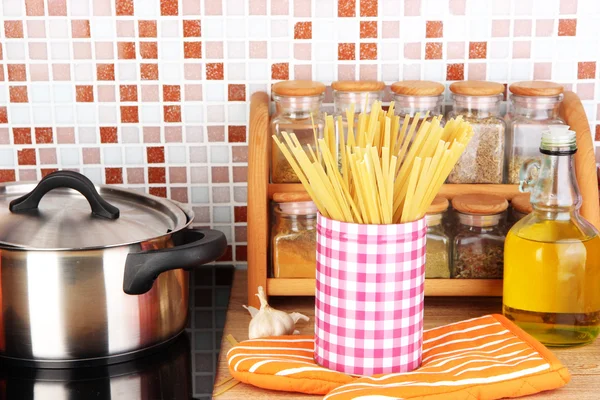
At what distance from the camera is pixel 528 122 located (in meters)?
1.25

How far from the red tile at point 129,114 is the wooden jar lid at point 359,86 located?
0.34m

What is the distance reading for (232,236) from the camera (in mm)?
1429

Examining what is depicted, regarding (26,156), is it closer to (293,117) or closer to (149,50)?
(149,50)

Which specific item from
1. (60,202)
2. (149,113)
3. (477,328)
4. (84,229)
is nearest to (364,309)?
(477,328)

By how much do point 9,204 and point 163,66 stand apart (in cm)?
37

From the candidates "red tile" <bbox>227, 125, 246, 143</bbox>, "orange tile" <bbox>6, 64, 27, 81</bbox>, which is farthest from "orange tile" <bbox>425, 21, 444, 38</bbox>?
"orange tile" <bbox>6, 64, 27, 81</bbox>

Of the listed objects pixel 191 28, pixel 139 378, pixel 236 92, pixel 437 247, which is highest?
pixel 191 28

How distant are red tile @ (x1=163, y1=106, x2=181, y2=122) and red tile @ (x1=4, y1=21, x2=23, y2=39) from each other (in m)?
0.26

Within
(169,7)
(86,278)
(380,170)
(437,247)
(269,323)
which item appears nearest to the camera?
(380,170)

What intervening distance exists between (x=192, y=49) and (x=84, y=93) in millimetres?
193

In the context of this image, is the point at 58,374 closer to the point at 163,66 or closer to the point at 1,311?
the point at 1,311

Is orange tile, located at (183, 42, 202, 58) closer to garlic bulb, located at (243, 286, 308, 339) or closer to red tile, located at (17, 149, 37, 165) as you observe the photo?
red tile, located at (17, 149, 37, 165)

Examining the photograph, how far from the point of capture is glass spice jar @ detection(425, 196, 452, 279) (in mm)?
1186

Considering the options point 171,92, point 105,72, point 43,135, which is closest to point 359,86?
point 171,92
